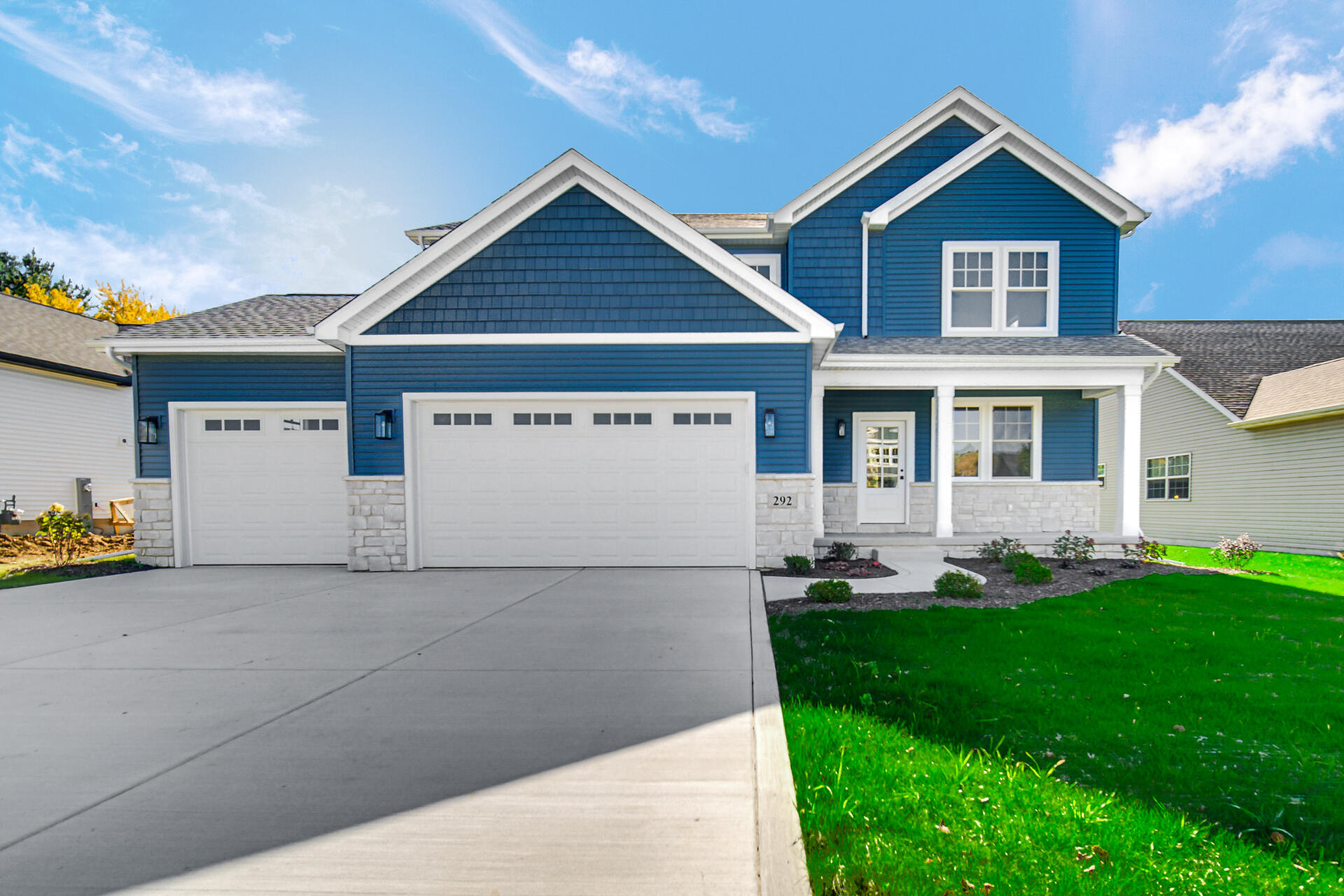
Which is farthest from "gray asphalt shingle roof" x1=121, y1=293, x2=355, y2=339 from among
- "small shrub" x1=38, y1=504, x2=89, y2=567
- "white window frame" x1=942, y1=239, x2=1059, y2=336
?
"white window frame" x1=942, y1=239, x2=1059, y2=336

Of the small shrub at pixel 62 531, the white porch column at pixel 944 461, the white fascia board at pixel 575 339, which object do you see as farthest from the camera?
the white porch column at pixel 944 461

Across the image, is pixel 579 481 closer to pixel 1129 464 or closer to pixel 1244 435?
pixel 1129 464

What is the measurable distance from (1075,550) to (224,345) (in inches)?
530

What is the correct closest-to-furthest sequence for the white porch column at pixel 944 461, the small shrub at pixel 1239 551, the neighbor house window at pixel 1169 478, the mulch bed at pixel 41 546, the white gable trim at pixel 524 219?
the white gable trim at pixel 524 219, the small shrub at pixel 1239 551, the white porch column at pixel 944 461, the mulch bed at pixel 41 546, the neighbor house window at pixel 1169 478

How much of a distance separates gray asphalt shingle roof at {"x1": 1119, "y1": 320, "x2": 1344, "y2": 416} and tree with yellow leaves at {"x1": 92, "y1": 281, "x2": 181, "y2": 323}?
39.4 m

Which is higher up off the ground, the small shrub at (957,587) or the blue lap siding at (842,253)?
the blue lap siding at (842,253)

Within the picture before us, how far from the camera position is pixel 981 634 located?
5.39 meters

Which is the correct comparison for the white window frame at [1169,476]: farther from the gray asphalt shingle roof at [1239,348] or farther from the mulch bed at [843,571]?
the mulch bed at [843,571]

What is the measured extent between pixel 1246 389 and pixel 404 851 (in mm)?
19977

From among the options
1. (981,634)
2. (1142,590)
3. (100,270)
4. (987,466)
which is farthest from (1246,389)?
(100,270)

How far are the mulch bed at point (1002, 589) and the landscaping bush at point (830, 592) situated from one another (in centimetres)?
5

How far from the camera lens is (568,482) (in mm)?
8992

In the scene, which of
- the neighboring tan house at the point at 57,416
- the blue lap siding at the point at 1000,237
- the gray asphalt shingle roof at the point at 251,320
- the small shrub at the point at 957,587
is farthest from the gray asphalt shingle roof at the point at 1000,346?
the neighboring tan house at the point at 57,416

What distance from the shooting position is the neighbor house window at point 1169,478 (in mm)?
16234
